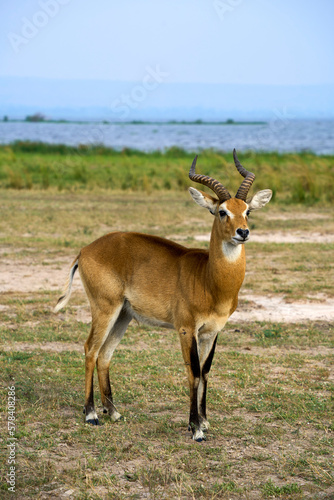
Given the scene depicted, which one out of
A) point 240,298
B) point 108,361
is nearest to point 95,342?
point 108,361

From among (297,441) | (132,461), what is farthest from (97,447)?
(297,441)

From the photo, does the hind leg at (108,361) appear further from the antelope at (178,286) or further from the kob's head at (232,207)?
the kob's head at (232,207)

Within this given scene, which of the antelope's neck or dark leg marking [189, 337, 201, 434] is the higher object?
the antelope's neck

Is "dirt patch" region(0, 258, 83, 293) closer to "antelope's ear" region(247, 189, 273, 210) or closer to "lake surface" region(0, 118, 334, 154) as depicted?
"antelope's ear" region(247, 189, 273, 210)

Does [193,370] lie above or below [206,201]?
below

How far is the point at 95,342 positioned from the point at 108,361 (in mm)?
286

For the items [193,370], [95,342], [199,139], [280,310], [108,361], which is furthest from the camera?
[199,139]

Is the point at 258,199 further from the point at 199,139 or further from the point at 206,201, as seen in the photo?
the point at 199,139

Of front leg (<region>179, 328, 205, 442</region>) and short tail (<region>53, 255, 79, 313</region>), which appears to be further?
short tail (<region>53, 255, 79, 313</region>)

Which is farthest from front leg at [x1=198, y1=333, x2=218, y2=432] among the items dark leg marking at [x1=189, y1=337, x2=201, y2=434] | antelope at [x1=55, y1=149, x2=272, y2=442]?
dark leg marking at [x1=189, y1=337, x2=201, y2=434]

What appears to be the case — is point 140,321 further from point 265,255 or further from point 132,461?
point 265,255

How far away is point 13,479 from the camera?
4.34 m

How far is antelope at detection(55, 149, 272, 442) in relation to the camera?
5.07m

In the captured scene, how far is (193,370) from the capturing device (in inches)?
200
